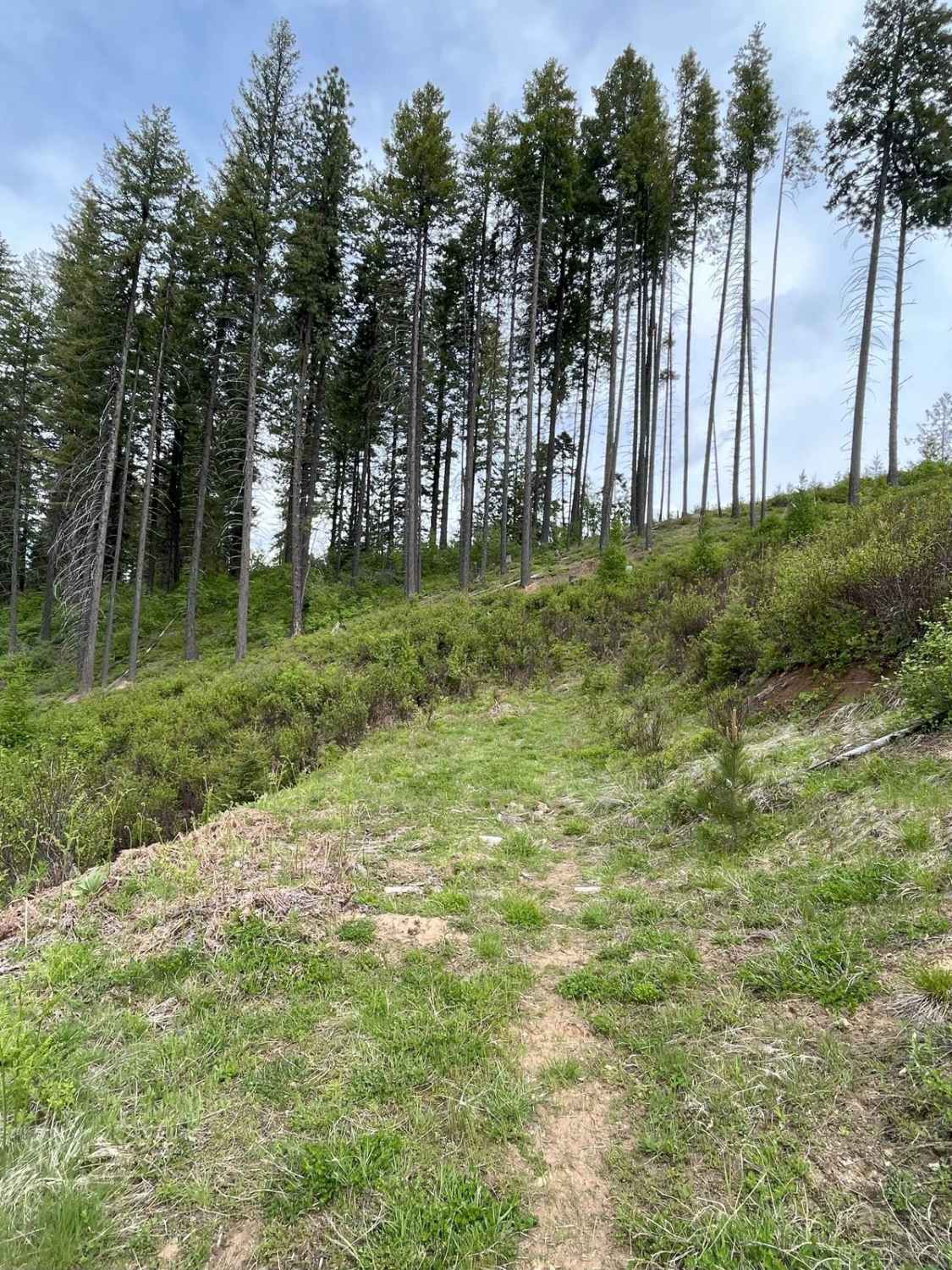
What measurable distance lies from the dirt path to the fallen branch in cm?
285

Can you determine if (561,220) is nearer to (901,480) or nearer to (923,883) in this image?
(901,480)

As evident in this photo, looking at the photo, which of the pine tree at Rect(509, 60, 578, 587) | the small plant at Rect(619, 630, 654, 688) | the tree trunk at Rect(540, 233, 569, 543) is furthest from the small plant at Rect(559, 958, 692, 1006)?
the tree trunk at Rect(540, 233, 569, 543)

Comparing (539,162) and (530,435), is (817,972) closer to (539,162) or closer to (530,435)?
(530,435)

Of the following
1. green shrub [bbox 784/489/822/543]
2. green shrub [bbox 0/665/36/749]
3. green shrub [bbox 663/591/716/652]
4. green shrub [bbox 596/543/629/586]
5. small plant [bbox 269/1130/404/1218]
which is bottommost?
small plant [bbox 269/1130/404/1218]

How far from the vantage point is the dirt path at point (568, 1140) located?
1760 millimetres

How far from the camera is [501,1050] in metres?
2.55

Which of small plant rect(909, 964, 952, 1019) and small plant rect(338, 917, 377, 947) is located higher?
small plant rect(909, 964, 952, 1019)

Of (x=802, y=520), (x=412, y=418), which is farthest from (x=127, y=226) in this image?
(x=802, y=520)

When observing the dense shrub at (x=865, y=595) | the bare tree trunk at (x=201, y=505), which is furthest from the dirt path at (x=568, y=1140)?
the bare tree trunk at (x=201, y=505)

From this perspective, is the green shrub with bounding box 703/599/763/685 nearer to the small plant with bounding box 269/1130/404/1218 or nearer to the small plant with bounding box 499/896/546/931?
the small plant with bounding box 499/896/546/931

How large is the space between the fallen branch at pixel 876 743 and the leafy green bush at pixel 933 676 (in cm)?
11

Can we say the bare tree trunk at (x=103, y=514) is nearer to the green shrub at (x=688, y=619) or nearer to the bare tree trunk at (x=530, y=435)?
the bare tree trunk at (x=530, y=435)

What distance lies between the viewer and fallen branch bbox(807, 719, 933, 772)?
14.7 ft

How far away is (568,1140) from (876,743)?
156 inches
